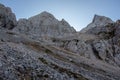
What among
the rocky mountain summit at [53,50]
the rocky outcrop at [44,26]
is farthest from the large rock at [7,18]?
the rocky outcrop at [44,26]

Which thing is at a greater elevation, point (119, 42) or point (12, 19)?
point (12, 19)

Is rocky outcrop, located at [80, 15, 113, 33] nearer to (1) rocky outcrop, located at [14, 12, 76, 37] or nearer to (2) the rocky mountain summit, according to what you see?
(2) the rocky mountain summit

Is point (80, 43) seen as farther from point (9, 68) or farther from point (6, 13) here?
point (9, 68)

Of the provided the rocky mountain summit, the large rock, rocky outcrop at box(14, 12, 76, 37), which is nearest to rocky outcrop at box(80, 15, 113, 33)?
the rocky mountain summit

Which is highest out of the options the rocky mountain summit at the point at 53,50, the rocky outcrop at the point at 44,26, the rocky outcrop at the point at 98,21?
the rocky outcrop at the point at 98,21

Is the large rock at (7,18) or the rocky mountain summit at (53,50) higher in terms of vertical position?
the large rock at (7,18)

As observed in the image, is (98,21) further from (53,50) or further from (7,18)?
(53,50)

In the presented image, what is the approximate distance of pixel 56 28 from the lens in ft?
378

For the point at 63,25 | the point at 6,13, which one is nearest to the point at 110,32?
the point at 63,25

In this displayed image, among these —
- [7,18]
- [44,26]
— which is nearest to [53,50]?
[7,18]

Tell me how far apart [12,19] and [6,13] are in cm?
463

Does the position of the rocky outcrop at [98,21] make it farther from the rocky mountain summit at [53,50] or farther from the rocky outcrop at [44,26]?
the rocky outcrop at [44,26]

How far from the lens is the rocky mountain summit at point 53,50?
75.4 feet

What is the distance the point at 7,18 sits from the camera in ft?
348
